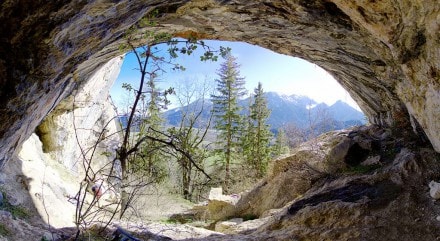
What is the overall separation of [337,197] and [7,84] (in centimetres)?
701

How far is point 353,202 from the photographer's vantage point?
6691 mm

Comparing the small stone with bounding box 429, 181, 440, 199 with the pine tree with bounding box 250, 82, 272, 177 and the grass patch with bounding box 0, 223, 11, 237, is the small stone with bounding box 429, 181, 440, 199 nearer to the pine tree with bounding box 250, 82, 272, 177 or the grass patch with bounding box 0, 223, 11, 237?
the grass patch with bounding box 0, 223, 11, 237

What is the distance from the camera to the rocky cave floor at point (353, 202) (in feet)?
18.6

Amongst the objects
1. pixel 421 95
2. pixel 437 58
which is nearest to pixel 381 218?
pixel 421 95

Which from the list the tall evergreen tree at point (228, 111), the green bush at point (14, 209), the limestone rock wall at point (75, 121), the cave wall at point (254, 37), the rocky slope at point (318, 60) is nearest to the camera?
the cave wall at point (254, 37)

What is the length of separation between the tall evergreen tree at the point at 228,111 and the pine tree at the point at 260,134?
1.60 m

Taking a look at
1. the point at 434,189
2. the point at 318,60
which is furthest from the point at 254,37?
the point at 434,189

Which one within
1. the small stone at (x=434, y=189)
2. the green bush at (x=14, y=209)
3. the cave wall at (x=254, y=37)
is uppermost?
the cave wall at (x=254, y=37)

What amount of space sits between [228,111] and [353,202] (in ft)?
64.7

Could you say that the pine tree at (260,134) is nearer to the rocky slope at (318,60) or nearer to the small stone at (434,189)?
the rocky slope at (318,60)

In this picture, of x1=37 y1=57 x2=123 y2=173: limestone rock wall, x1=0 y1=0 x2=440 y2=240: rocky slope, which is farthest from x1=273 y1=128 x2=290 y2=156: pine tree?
x1=0 y1=0 x2=440 y2=240: rocky slope

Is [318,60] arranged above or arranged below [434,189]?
above

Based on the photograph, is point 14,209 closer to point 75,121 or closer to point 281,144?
point 75,121

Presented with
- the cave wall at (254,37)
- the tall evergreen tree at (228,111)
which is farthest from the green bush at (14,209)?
the tall evergreen tree at (228,111)
